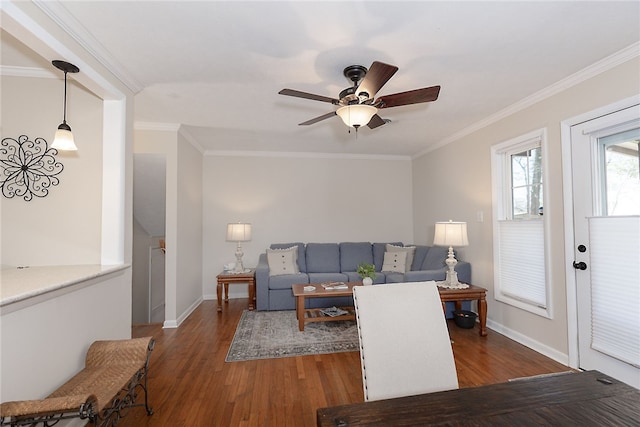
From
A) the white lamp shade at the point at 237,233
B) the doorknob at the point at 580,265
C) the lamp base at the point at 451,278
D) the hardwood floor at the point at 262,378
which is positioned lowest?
the hardwood floor at the point at 262,378

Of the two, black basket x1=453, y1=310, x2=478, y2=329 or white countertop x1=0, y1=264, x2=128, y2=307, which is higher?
white countertop x1=0, y1=264, x2=128, y2=307

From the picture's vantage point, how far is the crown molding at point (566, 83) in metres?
2.18

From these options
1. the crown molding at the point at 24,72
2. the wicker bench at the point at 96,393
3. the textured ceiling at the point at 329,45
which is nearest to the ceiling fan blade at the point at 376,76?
the textured ceiling at the point at 329,45

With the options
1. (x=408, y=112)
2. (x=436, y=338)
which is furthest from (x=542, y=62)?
(x=436, y=338)

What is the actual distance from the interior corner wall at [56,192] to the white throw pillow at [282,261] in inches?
95.9

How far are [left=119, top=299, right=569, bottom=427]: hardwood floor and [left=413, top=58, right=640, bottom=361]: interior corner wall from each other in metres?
0.28

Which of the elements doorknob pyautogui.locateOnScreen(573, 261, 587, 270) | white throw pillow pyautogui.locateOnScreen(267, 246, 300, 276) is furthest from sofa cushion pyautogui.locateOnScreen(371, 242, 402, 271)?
doorknob pyautogui.locateOnScreen(573, 261, 587, 270)

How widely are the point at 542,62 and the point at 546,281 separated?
76.3 inches

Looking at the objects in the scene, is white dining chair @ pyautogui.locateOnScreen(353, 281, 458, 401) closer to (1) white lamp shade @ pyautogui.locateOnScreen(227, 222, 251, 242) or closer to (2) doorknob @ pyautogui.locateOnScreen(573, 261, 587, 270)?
(2) doorknob @ pyautogui.locateOnScreen(573, 261, 587, 270)

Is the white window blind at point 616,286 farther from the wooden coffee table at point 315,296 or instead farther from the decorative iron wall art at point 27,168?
the decorative iron wall art at point 27,168

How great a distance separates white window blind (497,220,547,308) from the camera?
9.70ft

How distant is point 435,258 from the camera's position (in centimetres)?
431

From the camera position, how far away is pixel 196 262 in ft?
15.2

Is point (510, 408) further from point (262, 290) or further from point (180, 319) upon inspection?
point (180, 319)
